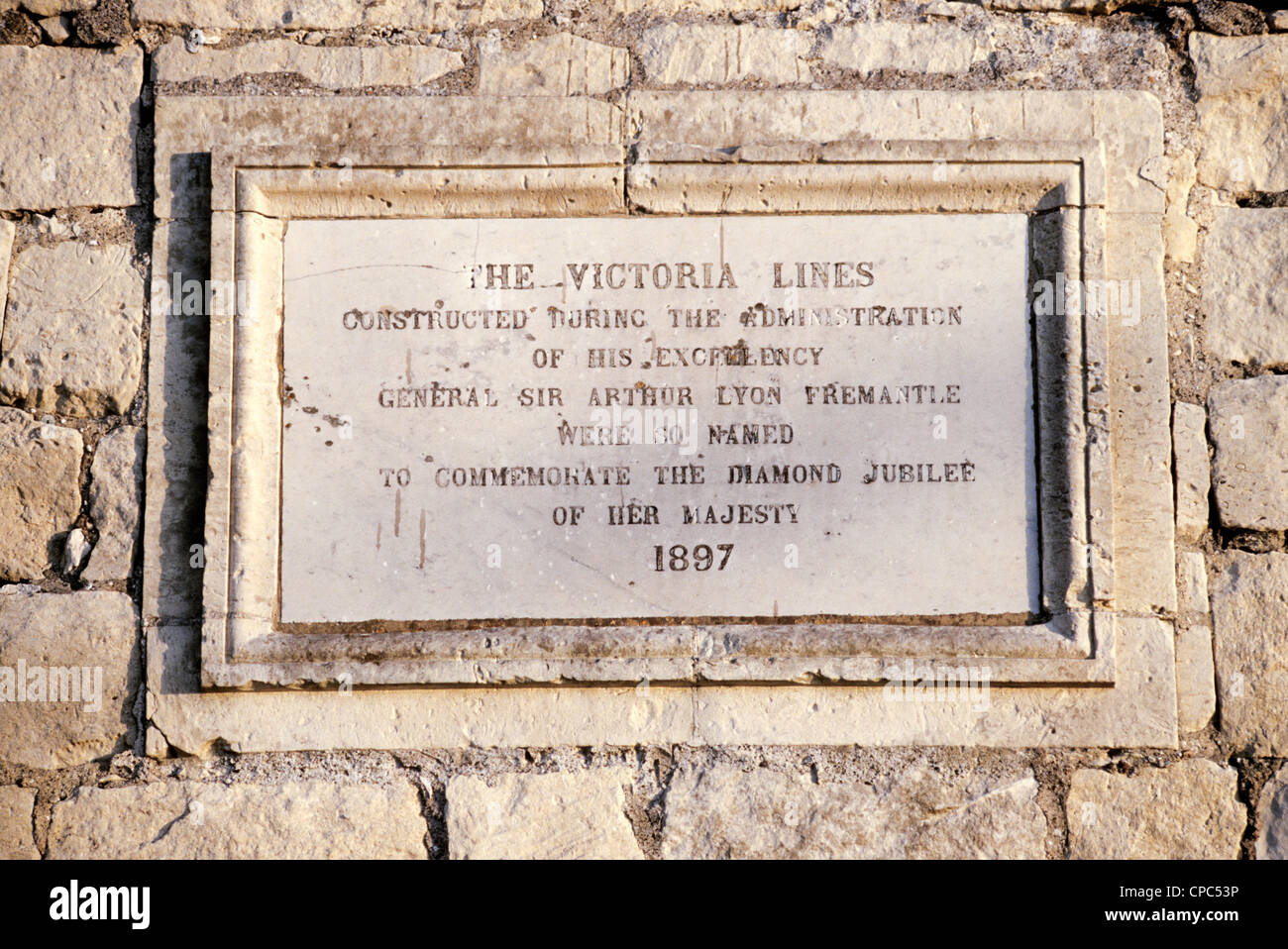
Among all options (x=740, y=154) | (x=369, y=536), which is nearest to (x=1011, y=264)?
(x=740, y=154)

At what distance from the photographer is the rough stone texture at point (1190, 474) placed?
2.53 metres

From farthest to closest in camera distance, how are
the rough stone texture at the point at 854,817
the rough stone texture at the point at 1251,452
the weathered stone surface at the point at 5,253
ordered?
the weathered stone surface at the point at 5,253 → the rough stone texture at the point at 1251,452 → the rough stone texture at the point at 854,817

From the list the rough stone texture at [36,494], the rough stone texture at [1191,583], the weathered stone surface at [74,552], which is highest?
the rough stone texture at [36,494]

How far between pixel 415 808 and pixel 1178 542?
6.44ft

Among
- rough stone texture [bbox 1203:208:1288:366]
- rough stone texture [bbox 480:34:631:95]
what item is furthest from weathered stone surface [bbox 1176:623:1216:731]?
rough stone texture [bbox 480:34:631:95]

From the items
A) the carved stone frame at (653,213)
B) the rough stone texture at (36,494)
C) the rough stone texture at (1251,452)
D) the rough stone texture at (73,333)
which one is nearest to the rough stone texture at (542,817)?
the carved stone frame at (653,213)

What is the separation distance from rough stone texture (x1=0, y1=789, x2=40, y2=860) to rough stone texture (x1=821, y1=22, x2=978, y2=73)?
2713mm

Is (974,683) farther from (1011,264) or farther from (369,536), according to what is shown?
(369,536)

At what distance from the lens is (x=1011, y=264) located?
2596mm

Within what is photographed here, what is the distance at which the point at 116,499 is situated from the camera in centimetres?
255

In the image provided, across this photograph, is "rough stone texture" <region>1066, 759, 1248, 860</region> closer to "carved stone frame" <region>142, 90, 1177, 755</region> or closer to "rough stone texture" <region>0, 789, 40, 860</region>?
"carved stone frame" <region>142, 90, 1177, 755</region>

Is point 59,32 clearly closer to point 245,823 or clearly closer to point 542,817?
point 245,823

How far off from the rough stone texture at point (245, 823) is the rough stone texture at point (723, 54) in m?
1.92

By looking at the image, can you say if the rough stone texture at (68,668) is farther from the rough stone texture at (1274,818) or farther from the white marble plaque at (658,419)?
the rough stone texture at (1274,818)
